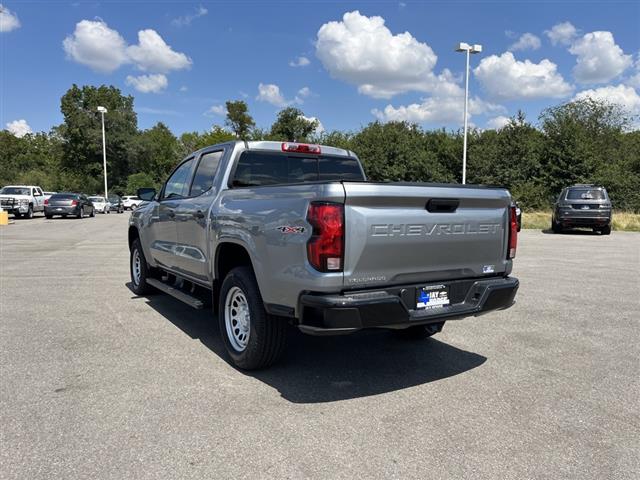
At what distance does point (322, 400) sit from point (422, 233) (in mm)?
1450

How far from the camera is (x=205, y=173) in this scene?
18.2 feet

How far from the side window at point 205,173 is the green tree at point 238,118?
215ft

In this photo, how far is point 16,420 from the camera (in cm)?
340

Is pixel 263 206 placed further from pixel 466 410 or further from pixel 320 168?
pixel 466 410

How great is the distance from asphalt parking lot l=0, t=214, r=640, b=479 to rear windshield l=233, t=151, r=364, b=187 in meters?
1.71

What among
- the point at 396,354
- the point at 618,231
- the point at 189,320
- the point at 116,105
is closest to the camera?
the point at 396,354

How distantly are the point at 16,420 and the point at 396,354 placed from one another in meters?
3.16

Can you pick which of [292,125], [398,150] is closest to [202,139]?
[292,125]

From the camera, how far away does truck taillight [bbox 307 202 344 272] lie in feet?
11.2

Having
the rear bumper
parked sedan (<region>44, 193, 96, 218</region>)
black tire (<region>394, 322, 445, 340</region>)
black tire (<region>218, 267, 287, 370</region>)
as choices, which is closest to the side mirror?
black tire (<region>218, 267, 287, 370</region>)

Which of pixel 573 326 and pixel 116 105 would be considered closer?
pixel 573 326

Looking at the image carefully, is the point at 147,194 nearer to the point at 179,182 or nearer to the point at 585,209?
the point at 179,182

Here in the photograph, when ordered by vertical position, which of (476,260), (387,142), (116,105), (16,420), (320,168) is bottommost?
(16,420)

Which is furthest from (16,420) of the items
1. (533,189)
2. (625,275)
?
(533,189)
